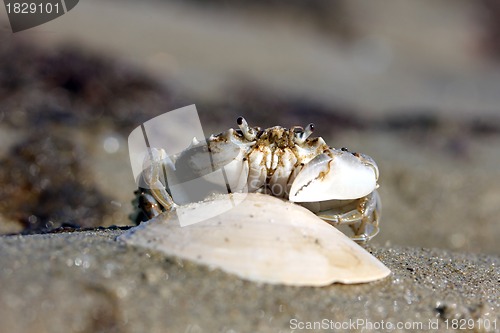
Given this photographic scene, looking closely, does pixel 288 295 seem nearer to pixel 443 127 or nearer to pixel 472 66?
pixel 443 127

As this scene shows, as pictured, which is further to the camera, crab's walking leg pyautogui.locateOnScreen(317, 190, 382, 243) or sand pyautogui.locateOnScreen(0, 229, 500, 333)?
crab's walking leg pyautogui.locateOnScreen(317, 190, 382, 243)

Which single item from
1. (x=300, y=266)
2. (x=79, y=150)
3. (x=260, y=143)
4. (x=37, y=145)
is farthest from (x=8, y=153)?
(x=300, y=266)

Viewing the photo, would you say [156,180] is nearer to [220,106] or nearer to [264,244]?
[264,244]
